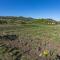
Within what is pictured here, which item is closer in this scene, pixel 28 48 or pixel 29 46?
pixel 28 48

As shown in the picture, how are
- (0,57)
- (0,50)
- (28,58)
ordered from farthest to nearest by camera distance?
(0,50)
(28,58)
(0,57)

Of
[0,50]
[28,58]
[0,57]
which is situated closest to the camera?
[0,57]

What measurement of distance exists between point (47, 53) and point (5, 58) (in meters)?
3.64

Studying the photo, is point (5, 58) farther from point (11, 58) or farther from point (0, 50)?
point (0, 50)

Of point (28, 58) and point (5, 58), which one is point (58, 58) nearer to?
point (28, 58)

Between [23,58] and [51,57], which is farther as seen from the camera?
[51,57]

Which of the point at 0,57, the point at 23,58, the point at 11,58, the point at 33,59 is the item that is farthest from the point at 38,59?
the point at 0,57

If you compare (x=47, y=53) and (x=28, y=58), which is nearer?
(x=28, y=58)

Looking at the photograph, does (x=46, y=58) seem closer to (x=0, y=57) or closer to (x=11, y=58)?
(x=11, y=58)

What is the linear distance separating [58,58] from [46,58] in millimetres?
911

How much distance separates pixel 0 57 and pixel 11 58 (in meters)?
0.74

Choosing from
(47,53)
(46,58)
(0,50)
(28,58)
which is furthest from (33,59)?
(0,50)

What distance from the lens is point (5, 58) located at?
926cm

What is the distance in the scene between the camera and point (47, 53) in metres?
11.3
